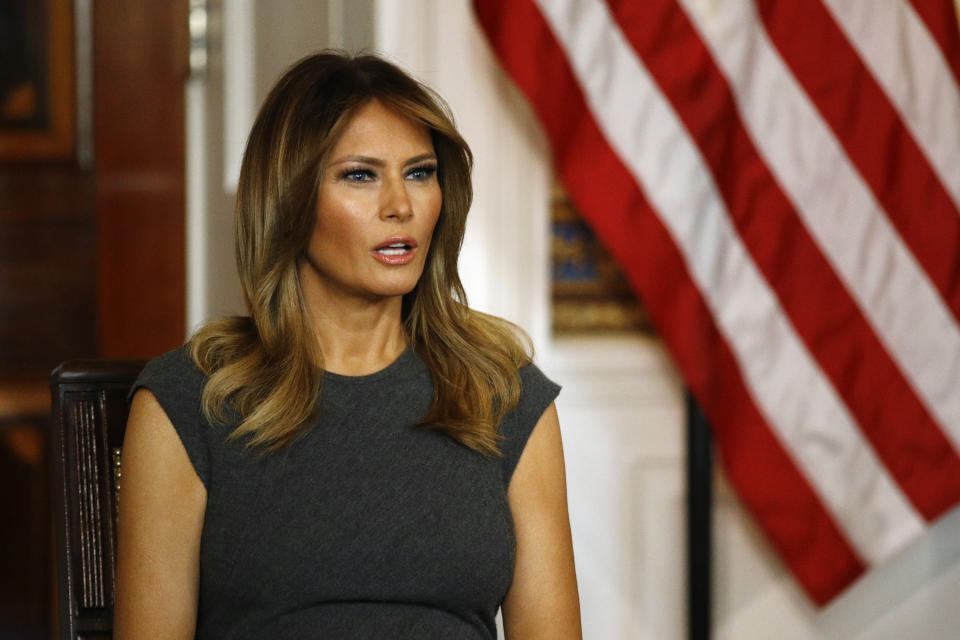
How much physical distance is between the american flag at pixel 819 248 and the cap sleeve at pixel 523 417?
0.59m

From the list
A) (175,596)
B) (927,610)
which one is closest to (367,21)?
(175,596)

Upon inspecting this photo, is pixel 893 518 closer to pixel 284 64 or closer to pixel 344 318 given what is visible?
pixel 344 318

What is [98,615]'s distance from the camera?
1.48 meters

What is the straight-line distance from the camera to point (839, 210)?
85.3 inches

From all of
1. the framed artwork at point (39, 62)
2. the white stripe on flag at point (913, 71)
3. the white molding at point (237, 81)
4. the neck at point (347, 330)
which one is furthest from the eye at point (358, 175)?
the framed artwork at point (39, 62)

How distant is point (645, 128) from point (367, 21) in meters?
0.54

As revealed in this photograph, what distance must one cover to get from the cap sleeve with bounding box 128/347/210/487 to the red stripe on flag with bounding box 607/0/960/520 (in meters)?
1.10

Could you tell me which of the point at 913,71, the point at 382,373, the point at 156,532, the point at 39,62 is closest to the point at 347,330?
the point at 382,373

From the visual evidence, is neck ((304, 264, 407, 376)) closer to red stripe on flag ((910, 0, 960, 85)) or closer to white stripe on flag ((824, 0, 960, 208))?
white stripe on flag ((824, 0, 960, 208))

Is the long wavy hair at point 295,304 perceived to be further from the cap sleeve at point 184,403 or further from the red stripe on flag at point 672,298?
the red stripe on flag at point 672,298

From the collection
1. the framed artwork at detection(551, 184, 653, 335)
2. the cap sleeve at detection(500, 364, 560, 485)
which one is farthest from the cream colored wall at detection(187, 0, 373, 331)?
the cap sleeve at detection(500, 364, 560, 485)

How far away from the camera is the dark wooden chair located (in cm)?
146

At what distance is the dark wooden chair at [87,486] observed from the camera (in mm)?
1463

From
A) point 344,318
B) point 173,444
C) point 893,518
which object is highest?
point 344,318
